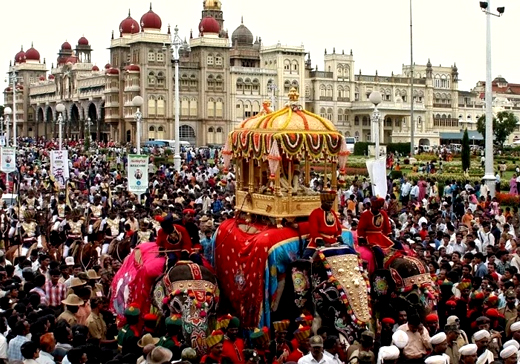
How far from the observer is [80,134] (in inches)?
3310

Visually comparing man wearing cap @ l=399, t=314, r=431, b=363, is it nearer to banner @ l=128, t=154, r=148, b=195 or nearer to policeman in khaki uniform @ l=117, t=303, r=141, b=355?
policeman in khaki uniform @ l=117, t=303, r=141, b=355

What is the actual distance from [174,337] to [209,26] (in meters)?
66.2

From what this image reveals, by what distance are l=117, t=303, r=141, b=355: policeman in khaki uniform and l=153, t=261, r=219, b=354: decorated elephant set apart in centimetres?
35

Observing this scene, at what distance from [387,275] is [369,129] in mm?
74705

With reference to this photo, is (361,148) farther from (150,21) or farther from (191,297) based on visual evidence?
(191,297)

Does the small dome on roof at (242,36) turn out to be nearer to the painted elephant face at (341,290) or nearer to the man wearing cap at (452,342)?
the painted elephant face at (341,290)

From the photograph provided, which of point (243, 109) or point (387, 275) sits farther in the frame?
point (243, 109)

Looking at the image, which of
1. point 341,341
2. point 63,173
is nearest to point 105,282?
point 341,341

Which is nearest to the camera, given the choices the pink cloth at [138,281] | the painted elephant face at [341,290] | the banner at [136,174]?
the painted elephant face at [341,290]

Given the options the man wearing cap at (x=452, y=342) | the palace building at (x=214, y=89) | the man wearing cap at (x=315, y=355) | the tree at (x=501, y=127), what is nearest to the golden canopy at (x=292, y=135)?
the man wearing cap at (x=452, y=342)

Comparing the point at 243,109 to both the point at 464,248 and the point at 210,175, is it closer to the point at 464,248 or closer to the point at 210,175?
the point at 210,175

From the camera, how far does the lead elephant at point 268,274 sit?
31.3ft

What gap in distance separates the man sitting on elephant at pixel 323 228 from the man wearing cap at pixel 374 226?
87 centimetres

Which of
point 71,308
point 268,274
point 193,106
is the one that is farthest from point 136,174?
point 193,106
